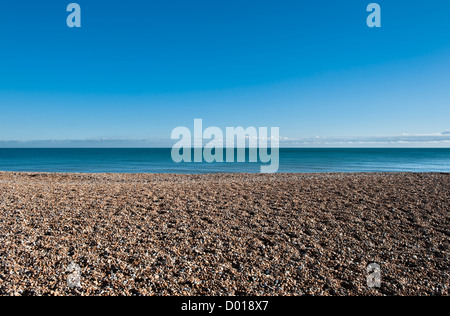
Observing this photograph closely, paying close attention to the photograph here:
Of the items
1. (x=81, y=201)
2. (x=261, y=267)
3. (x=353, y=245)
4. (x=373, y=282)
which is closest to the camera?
(x=373, y=282)

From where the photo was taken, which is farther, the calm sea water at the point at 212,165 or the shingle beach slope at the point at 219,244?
the calm sea water at the point at 212,165

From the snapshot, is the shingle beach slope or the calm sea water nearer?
the shingle beach slope

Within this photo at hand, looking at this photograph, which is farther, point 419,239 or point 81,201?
point 81,201

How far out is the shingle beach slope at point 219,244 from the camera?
4703mm

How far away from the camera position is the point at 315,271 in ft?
17.1

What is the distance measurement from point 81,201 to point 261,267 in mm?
7701

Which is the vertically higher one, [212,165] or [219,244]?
[212,165]

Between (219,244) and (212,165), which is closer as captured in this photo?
(219,244)

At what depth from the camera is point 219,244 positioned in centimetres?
635

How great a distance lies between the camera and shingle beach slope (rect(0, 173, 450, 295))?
470cm
